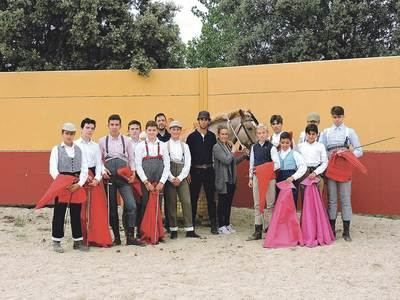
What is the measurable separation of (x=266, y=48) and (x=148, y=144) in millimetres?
7706

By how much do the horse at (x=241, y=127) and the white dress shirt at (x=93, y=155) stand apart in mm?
1861

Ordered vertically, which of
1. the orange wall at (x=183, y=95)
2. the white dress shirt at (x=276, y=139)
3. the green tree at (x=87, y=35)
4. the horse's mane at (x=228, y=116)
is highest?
the green tree at (x=87, y=35)

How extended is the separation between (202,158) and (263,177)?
86 centimetres

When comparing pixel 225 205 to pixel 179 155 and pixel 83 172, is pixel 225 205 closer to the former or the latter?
pixel 179 155

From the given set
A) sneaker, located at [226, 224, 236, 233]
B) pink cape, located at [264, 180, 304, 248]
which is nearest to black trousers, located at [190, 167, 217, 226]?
sneaker, located at [226, 224, 236, 233]

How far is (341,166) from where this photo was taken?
21.7 feet

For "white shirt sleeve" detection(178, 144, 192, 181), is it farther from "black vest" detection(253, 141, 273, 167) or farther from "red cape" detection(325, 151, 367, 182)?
"red cape" detection(325, 151, 367, 182)

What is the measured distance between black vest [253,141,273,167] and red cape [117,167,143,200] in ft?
4.72

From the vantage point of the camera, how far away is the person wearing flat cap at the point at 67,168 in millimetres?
6258

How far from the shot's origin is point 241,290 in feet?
15.8

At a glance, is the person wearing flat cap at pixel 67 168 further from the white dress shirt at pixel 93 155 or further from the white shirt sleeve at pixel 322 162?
the white shirt sleeve at pixel 322 162

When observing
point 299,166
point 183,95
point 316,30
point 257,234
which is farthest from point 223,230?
point 316,30

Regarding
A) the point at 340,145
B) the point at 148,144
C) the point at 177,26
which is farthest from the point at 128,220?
the point at 177,26

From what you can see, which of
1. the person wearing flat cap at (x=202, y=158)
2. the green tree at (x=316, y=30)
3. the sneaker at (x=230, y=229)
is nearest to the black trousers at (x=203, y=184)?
the person wearing flat cap at (x=202, y=158)
